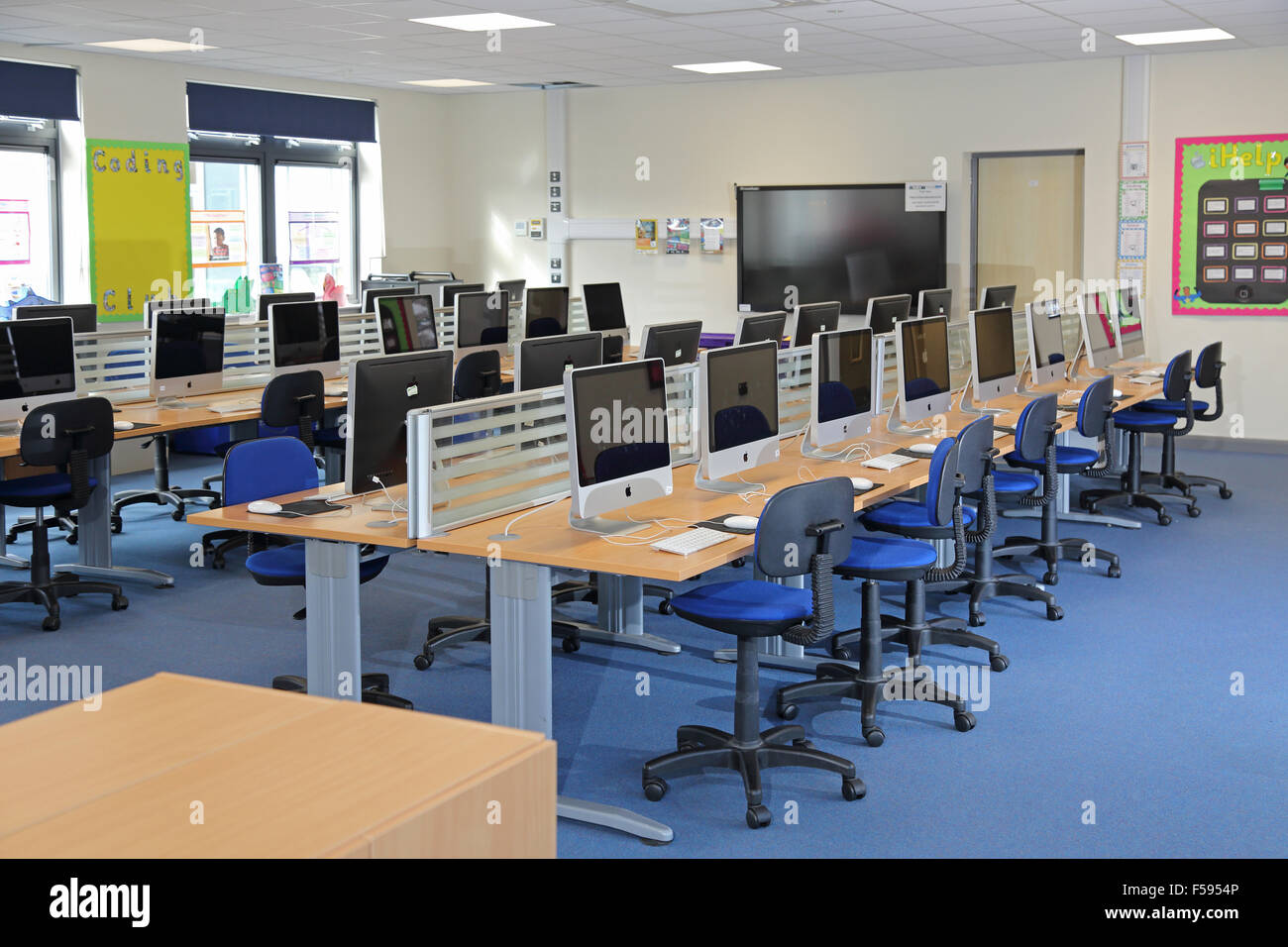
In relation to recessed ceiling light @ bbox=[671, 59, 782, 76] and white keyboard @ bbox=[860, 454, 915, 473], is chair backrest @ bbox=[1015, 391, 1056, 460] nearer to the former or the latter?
white keyboard @ bbox=[860, 454, 915, 473]

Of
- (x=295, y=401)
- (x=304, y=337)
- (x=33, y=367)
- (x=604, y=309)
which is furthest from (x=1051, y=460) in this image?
(x=33, y=367)

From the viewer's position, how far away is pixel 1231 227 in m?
9.49

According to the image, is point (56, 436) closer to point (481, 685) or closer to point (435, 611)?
point (435, 611)

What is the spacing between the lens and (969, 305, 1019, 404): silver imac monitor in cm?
656

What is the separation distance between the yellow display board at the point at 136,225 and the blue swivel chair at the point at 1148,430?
6.61 meters

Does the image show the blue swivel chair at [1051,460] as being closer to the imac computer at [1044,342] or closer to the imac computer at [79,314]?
the imac computer at [1044,342]

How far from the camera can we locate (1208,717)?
4.40 meters

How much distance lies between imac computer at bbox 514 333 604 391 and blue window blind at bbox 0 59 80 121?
18.2ft

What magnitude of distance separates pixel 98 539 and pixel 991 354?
436cm

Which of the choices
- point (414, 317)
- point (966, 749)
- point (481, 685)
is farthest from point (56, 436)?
point (966, 749)

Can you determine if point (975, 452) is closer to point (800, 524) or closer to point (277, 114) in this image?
point (800, 524)

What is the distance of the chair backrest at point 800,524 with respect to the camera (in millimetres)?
3682

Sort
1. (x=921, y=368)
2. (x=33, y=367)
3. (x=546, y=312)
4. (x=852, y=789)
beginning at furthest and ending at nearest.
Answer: (x=546, y=312) < (x=33, y=367) < (x=921, y=368) < (x=852, y=789)

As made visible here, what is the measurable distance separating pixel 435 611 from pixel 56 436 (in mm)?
1721
